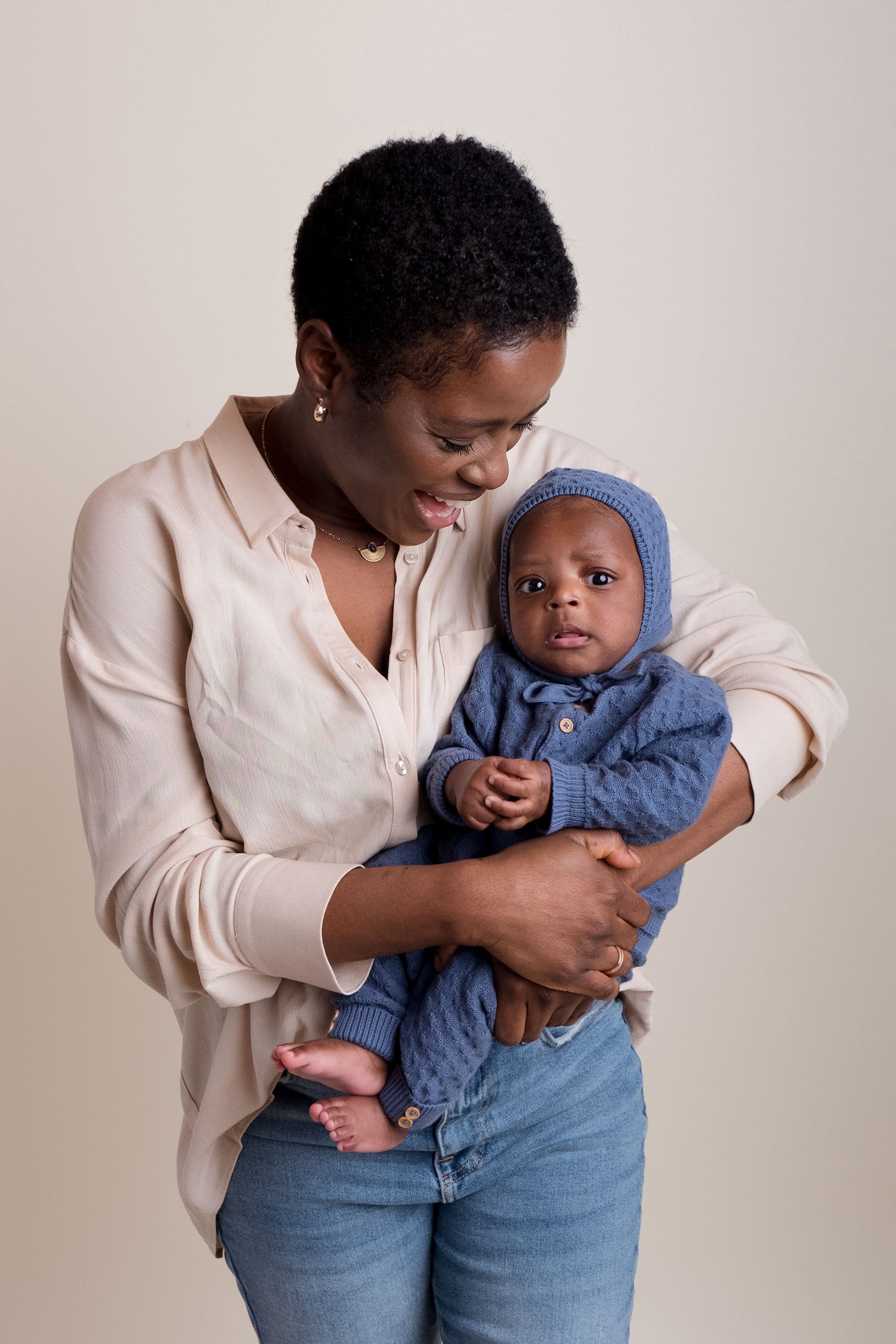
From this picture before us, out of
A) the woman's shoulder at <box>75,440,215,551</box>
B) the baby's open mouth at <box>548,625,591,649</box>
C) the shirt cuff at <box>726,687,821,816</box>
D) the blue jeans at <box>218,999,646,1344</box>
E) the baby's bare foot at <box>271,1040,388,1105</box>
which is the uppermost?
the woman's shoulder at <box>75,440,215,551</box>

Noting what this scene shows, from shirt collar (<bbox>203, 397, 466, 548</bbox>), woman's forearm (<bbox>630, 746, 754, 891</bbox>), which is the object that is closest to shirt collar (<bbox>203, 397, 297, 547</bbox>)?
shirt collar (<bbox>203, 397, 466, 548</bbox>)

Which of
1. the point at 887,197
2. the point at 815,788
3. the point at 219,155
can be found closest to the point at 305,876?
the point at 219,155

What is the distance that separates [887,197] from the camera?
288 centimetres

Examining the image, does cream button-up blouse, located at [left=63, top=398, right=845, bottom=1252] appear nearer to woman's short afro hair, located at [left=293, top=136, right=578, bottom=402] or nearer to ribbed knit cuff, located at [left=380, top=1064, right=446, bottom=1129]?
ribbed knit cuff, located at [left=380, top=1064, right=446, bottom=1129]

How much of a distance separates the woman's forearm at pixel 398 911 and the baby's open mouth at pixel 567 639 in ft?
1.07

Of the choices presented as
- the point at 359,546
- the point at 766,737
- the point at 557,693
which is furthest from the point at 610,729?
the point at 359,546

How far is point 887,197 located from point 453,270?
6.17 feet

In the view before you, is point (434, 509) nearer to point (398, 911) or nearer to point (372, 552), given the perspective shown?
point (372, 552)

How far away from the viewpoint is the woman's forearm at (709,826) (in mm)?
1544

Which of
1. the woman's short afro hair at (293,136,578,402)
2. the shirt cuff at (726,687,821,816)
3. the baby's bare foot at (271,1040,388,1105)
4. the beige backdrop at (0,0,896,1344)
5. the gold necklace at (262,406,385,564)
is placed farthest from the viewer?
the beige backdrop at (0,0,896,1344)

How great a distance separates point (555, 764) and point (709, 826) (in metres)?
0.22

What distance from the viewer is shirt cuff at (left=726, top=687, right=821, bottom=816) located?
1584 mm

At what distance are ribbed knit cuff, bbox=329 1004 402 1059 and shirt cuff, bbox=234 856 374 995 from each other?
67 mm

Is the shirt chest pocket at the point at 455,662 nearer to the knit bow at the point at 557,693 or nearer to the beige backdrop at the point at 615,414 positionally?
the knit bow at the point at 557,693
